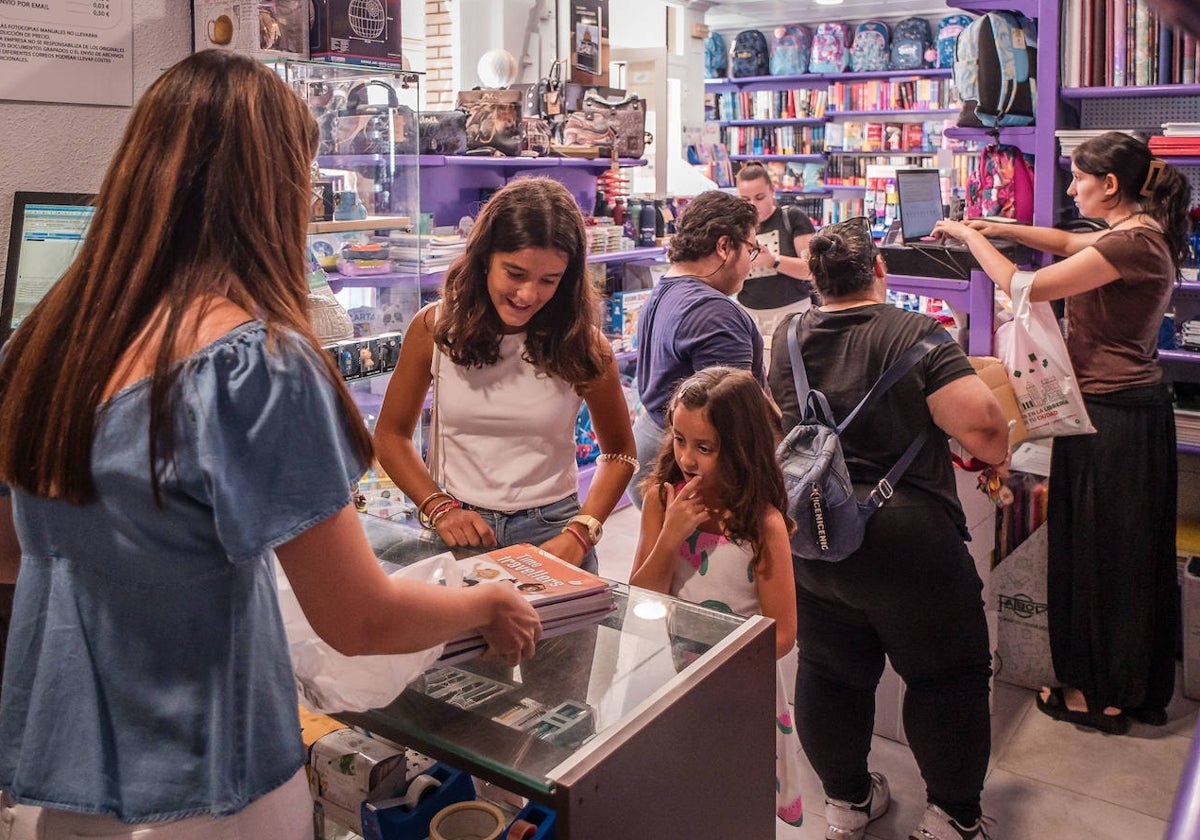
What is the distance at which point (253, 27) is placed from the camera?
8.53 ft

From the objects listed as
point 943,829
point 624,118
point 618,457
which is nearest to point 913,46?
point 624,118

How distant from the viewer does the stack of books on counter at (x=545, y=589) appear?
1441mm

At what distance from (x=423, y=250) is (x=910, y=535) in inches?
94.0

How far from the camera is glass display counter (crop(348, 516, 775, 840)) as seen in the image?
1267mm

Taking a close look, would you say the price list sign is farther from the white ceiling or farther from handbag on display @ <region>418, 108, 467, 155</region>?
the white ceiling

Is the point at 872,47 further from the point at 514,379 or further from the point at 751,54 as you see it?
the point at 514,379

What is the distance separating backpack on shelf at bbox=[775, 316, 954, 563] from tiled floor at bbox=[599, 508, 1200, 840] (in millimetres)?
944

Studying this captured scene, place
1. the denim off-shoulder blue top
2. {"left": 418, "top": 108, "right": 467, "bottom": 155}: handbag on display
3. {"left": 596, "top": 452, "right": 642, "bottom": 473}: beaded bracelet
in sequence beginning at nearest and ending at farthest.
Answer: the denim off-shoulder blue top < {"left": 596, "top": 452, "right": 642, "bottom": 473}: beaded bracelet < {"left": 418, "top": 108, "right": 467, "bottom": 155}: handbag on display

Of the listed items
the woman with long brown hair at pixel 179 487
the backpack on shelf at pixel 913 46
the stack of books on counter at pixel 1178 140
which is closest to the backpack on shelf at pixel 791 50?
the backpack on shelf at pixel 913 46

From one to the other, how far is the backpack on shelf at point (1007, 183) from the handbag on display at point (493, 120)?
2068 millimetres

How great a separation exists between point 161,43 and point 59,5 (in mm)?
258

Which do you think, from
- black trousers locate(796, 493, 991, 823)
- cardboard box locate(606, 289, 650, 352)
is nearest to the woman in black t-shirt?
black trousers locate(796, 493, 991, 823)

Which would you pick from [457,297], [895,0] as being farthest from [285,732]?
[895,0]

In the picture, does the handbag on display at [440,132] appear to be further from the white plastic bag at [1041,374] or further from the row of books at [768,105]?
the row of books at [768,105]
